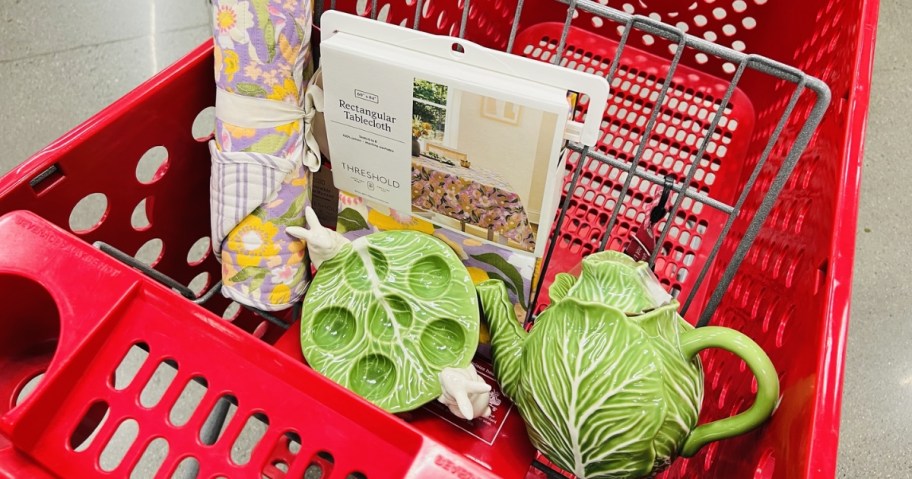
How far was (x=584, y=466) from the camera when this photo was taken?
1.85 feet

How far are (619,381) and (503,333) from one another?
0.19 m

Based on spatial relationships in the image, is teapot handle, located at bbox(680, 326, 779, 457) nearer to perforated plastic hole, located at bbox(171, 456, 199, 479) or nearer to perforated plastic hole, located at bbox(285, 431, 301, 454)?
perforated plastic hole, located at bbox(285, 431, 301, 454)

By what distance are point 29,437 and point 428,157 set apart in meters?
0.40

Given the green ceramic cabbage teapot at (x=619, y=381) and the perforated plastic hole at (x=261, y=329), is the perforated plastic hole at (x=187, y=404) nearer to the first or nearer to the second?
the perforated plastic hole at (x=261, y=329)

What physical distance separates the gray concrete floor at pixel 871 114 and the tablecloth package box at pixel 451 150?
0.85 meters

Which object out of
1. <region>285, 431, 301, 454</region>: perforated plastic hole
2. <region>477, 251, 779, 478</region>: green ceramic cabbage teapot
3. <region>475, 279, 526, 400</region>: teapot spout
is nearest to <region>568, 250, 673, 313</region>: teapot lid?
<region>477, 251, 779, 478</region>: green ceramic cabbage teapot

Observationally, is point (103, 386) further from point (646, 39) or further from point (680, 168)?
point (646, 39)

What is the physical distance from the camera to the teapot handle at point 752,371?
520mm

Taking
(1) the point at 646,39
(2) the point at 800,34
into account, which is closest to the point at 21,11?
(1) the point at 646,39

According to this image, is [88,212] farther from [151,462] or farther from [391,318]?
[391,318]

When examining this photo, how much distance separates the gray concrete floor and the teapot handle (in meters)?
0.76

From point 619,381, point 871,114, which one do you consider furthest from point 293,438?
point 871,114

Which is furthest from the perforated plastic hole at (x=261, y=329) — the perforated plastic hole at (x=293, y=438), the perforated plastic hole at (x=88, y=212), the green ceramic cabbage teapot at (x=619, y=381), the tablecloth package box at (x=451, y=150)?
the perforated plastic hole at (x=88, y=212)

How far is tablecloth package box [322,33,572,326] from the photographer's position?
583mm
